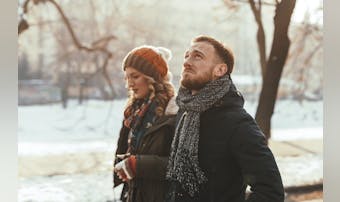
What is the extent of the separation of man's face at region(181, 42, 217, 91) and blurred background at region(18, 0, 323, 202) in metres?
0.44

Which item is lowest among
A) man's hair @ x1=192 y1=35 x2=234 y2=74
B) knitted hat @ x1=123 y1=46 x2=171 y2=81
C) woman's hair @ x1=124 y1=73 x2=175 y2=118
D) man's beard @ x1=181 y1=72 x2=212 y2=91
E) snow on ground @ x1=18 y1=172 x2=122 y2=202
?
snow on ground @ x1=18 y1=172 x2=122 y2=202

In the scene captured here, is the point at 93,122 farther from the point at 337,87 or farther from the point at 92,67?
the point at 337,87

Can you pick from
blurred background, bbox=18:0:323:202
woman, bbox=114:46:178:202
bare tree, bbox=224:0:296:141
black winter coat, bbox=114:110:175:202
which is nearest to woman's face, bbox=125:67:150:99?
woman, bbox=114:46:178:202

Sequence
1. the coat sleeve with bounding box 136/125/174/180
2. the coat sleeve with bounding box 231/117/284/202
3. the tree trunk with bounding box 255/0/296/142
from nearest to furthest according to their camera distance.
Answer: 1. the coat sleeve with bounding box 231/117/284/202
2. the coat sleeve with bounding box 136/125/174/180
3. the tree trunk with bounding box 255/0/296/142

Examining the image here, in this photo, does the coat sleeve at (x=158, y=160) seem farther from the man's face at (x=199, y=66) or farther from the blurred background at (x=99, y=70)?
the blurred background at (x=99, y=70)

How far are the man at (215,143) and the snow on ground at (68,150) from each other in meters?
0.72

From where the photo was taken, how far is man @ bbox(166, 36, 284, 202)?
1.25 meters

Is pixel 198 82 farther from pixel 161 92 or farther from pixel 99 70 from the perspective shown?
pixel 99 70

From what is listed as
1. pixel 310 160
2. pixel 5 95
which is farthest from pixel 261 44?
pixel 5 95

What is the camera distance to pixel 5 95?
175 centimetres

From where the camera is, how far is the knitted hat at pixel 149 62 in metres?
1.59

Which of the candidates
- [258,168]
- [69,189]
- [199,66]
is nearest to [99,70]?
[69,189]

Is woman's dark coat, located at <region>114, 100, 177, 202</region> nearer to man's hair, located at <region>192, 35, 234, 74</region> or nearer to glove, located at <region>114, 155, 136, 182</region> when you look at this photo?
glove, located at <region>114, 155, 136, 182</region>

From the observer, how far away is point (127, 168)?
153 cm
